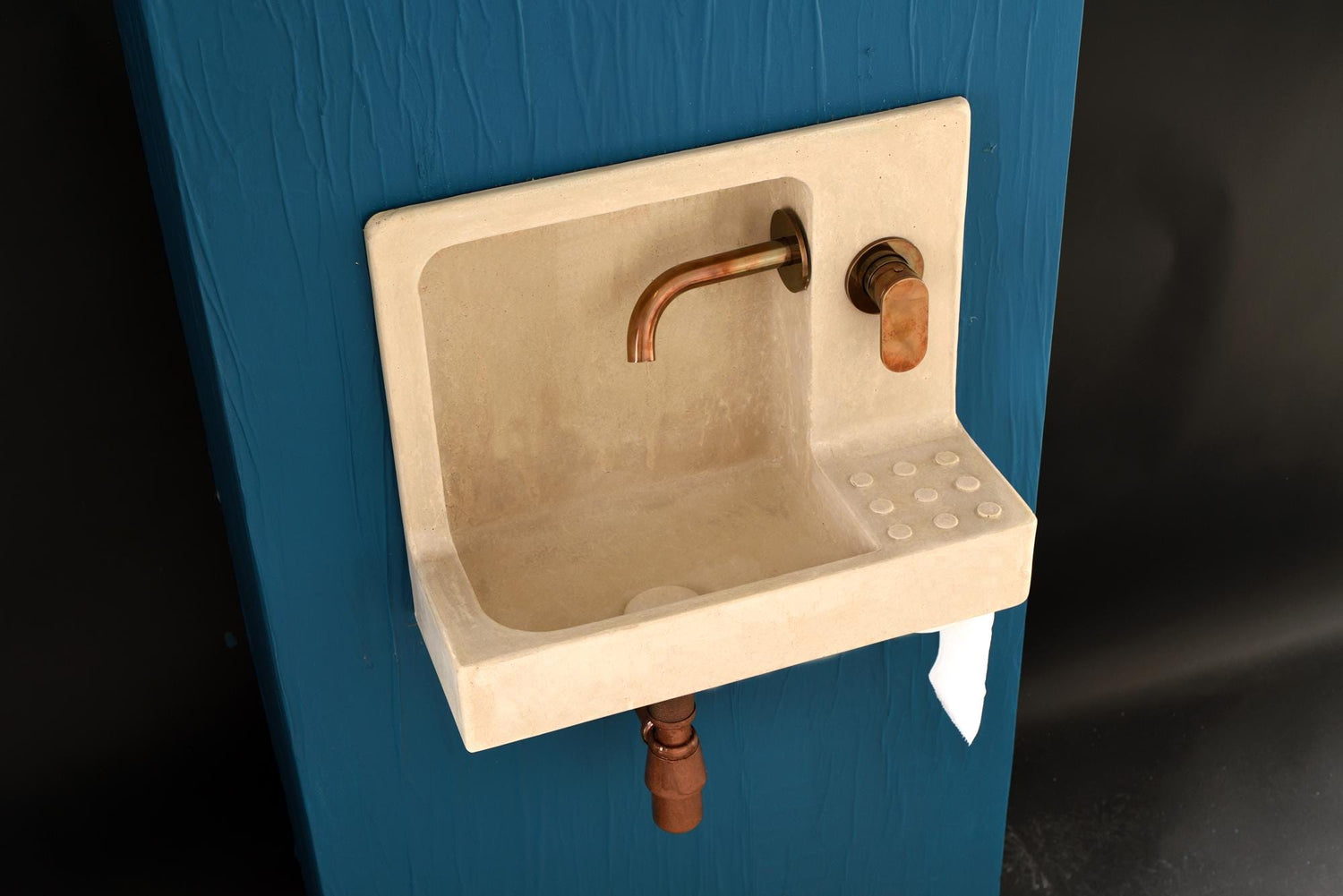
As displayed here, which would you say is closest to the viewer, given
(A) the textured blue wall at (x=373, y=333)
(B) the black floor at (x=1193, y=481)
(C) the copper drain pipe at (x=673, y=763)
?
(A) the textured blue wall at (x=373, y=333)

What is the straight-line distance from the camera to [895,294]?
120cm

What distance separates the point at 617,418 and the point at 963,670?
0.38 meters

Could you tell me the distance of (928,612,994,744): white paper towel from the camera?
138 centimetres

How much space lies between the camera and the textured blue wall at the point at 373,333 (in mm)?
1053

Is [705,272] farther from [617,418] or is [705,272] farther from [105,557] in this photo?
[105,557]

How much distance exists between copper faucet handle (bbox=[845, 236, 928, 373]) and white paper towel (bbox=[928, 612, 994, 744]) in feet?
0.83

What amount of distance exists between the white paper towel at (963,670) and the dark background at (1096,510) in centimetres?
60

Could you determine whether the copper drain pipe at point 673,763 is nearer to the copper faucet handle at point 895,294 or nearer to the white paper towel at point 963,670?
the white paper towel at point 963,670

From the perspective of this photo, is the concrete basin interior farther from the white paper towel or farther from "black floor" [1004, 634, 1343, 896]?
"black floor" [1004, 634, 1343, 896]

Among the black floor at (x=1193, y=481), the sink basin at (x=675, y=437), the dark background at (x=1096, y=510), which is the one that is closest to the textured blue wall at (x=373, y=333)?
the sink basin at (x=675, y=437)

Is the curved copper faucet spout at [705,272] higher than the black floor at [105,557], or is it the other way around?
the curved copper faucet spout at [705,272]

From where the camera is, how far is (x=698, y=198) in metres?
1.27

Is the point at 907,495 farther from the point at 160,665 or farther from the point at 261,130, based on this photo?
the point at 160,665

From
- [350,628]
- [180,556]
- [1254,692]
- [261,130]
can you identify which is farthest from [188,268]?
[1254,692]
